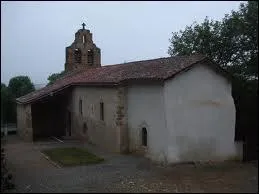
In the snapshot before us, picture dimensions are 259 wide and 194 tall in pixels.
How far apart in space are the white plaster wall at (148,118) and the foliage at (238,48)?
461 cm

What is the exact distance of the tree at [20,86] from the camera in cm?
4688

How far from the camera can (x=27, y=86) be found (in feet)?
156

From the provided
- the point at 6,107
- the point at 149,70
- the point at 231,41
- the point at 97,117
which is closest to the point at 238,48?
the point at 231,41

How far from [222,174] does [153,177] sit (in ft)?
10.6

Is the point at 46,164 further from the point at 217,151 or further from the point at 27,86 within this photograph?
the point at 27,86

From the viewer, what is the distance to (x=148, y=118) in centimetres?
2009

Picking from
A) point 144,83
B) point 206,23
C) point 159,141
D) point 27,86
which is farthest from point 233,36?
point 27,86

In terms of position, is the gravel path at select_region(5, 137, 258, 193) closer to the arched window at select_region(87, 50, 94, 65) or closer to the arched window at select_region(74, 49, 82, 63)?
the arched window at select_region(74, 49, 82, 63)

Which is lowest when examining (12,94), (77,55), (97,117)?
(97,117)

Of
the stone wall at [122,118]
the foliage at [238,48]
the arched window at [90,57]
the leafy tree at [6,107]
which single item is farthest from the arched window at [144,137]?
the leafy tree at [6,107]

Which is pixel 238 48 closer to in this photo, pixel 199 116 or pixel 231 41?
pixel 231 41

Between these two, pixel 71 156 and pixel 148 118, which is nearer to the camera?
pixel 148 118

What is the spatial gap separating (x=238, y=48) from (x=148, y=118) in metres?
8.58

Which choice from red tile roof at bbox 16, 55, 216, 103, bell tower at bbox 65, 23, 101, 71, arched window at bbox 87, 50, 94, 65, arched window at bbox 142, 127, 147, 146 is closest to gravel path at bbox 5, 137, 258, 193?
arched window at bbox 142, 127, 147, 146
